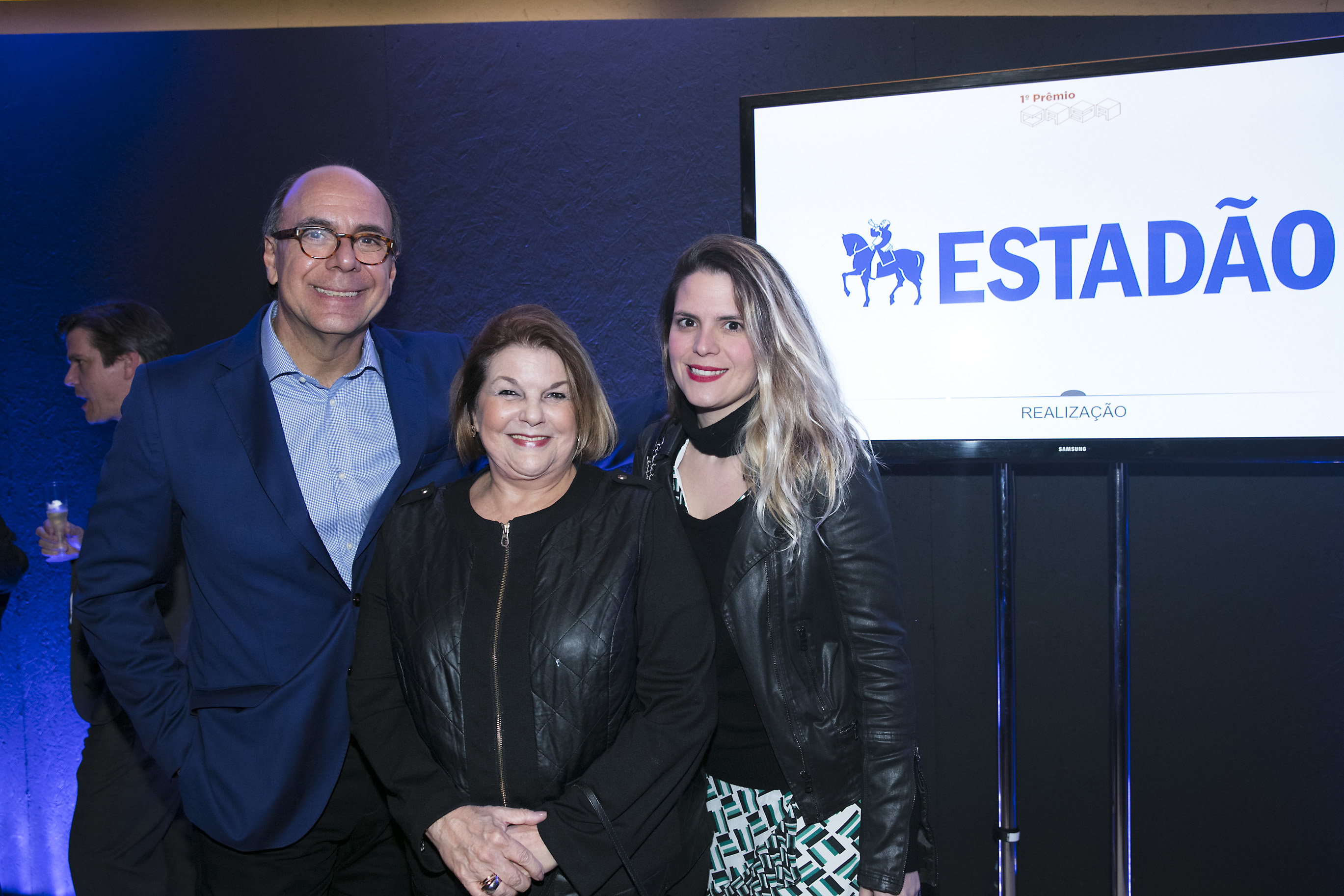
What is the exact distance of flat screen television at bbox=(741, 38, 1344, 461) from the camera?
2049mm

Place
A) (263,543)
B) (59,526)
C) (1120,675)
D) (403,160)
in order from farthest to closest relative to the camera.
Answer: (403,160), (59,526), (1120,675), (263,543)

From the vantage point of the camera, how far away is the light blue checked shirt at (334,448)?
182cm

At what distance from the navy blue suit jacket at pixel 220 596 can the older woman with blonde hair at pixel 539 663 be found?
236 millimetres

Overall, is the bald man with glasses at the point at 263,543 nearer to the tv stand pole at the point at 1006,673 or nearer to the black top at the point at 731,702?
the black top at the point at 731,702

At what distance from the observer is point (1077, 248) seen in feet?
7.16

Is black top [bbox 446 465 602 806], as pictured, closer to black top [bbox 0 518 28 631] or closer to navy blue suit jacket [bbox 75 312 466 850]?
navy blue suit jacket [bbox 75 312 466 850]

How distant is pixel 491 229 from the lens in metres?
2.85

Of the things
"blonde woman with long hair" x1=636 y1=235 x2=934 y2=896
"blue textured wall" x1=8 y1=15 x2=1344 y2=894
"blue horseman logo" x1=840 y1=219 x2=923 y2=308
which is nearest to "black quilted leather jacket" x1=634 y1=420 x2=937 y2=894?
"blonde woman with long hair" x1=636 y1=235 x2=934 y2=896

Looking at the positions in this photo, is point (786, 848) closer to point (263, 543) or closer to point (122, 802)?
point (263, 543)

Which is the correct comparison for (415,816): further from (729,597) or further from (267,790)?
(729,597)

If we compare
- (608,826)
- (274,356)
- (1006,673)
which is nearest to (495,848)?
(608,826)

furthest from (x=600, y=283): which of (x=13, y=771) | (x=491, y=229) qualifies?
(x=13, y=771)

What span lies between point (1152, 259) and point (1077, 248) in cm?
18

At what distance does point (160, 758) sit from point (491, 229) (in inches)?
73.6
